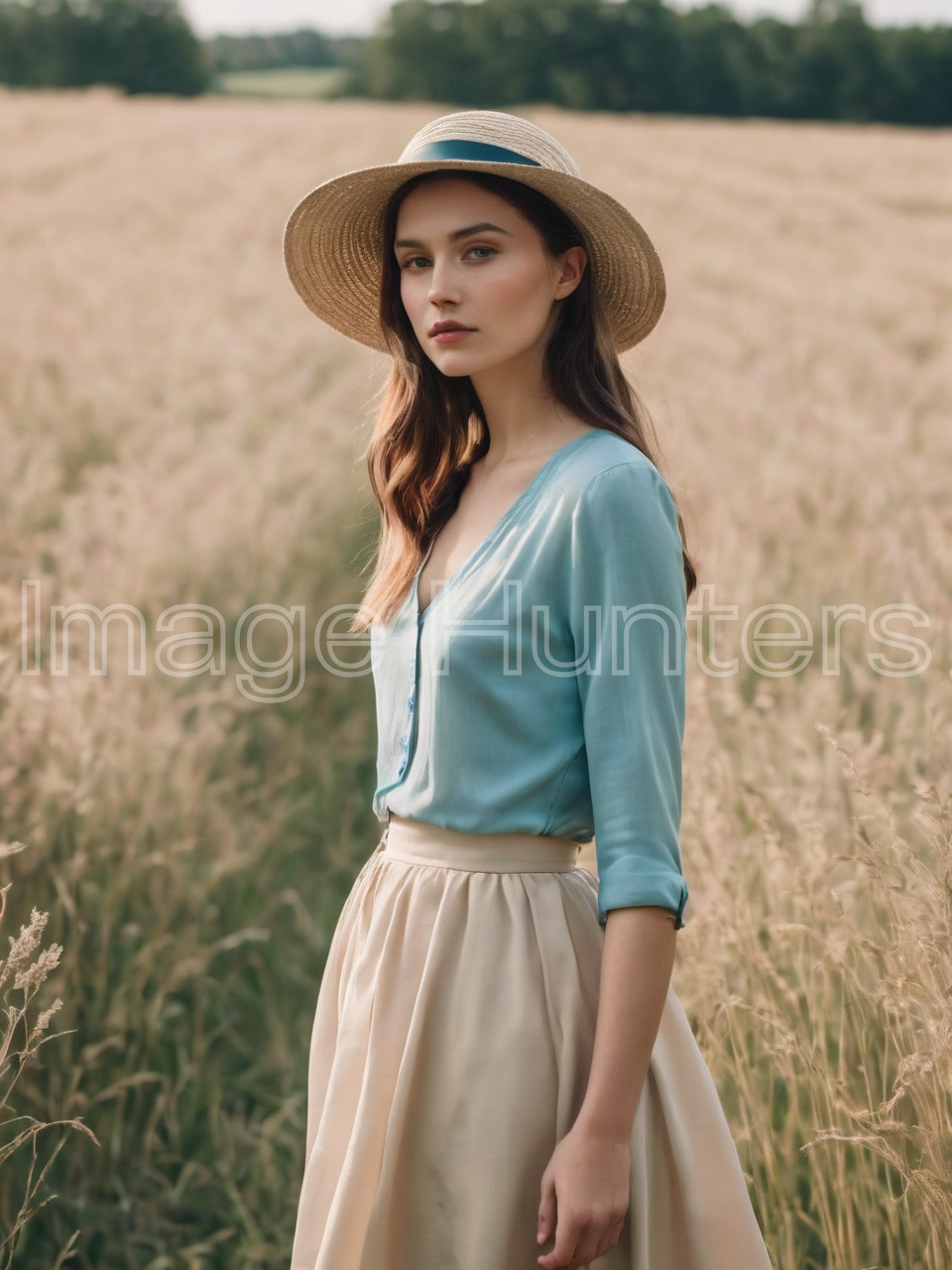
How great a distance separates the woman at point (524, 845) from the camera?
1288 mm

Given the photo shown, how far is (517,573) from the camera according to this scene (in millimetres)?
1370

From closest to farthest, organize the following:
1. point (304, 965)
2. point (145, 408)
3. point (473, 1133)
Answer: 1. point (473, 1133)
2. point (304, 965)
3. point (145, 408)

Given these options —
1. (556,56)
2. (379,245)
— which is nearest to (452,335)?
(379,245)

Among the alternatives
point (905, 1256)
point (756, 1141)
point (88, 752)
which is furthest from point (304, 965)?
point (905, 1256)

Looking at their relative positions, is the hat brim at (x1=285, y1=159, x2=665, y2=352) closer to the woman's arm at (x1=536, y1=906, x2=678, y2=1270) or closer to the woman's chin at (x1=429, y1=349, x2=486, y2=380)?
the woman's chin at (x1=429, y1=349, x2=486, y2=380)

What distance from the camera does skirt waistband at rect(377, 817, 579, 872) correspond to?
1397 millimetres

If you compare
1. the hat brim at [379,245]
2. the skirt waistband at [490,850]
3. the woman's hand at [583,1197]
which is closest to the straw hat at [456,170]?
the hat brim at [379,245]

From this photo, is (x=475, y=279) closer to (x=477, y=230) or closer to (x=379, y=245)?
(x=477, y=230)

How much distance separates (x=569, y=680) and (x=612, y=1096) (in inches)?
16.3

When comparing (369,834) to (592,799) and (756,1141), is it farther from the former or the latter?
(592,799)

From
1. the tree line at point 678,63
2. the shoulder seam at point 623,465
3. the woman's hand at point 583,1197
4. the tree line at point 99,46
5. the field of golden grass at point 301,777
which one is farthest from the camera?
the tree line at point 99,46

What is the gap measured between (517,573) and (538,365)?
1.11 ft

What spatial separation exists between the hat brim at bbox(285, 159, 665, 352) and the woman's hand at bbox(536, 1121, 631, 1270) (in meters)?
1.01

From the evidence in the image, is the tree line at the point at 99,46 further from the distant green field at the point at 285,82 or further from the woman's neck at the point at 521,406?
the woman's neck at the point at 521,406
